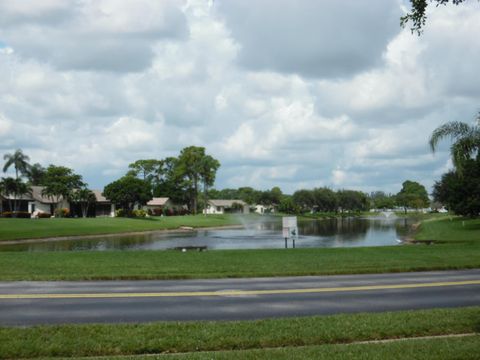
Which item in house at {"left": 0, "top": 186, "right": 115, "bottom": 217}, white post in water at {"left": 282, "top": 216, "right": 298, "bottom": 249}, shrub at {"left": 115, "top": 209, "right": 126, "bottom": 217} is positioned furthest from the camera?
shrub at {"left": 115, "top": 209, "right": 126, "bottom": 217}

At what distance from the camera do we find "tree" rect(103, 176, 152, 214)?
105 meters

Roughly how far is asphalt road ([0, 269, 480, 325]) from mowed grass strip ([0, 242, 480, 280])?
1317 millimetres

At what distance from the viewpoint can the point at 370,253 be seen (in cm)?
2612

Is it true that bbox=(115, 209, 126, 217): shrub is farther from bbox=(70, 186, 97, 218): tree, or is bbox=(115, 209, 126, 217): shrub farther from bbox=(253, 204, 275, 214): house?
bbox=(253, 204, 275, 214): house

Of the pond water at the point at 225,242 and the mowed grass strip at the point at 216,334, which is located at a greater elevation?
the mowed grass strip at the point at 216,334

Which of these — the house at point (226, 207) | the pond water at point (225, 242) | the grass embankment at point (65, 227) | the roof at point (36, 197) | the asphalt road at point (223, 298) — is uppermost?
the roof at point (36, 197)

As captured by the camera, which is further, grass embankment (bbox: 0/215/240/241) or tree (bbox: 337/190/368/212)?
tree (bbox: 337/190/368/212)

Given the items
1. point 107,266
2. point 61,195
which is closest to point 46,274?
point 107,266

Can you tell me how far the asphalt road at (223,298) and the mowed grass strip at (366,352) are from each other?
10.3ft

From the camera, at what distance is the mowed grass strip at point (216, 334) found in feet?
28.9

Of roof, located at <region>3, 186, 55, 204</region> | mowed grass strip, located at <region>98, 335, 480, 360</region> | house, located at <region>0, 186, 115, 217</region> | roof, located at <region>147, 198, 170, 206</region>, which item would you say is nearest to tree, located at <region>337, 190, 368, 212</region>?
roof, located at <region>147, 198, 170, 206</region>

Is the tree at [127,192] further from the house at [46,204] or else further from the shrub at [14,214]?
the shrub at [14,214]

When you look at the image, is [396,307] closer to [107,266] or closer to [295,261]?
[295,261]

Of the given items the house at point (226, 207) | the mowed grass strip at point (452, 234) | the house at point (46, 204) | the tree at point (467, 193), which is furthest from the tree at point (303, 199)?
the tree at point (467, 193)
